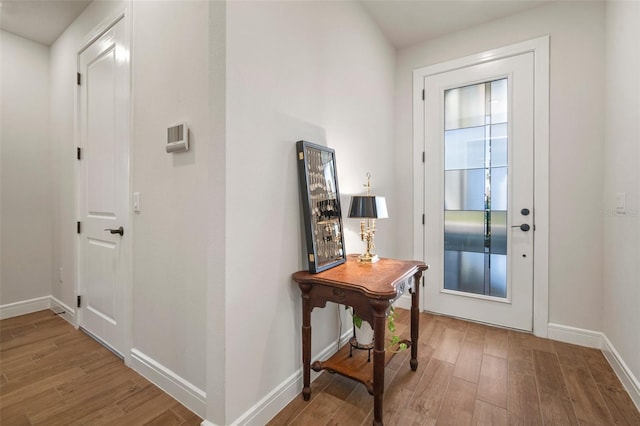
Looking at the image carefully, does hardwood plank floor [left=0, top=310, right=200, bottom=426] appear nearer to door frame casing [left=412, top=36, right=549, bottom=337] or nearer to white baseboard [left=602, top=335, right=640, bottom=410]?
white baseboard [left=602, top=335, right=640, bottom=410]

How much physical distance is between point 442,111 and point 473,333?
84.6 inches

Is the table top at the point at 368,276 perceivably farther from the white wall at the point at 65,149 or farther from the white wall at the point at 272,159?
the white wall at the point at 65,149

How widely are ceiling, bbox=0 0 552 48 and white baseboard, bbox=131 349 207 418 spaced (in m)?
2.98

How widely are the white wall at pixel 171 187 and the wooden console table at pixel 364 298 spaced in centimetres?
57

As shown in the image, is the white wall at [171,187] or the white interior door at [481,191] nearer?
the white wall at [171,187]

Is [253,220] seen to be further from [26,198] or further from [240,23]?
[26,198]

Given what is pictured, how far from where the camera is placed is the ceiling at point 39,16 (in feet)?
7.98

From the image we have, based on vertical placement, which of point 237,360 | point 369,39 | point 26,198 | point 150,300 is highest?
point 369,39

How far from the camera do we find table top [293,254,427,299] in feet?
4.60

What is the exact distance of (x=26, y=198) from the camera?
9.73 ft

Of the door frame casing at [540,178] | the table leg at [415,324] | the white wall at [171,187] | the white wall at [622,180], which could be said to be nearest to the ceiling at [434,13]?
the door frame casing at [540,178]

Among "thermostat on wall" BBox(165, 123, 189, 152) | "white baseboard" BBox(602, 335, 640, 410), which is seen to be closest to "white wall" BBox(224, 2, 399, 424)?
"thermostat on wall" BBox(165, 123, 189, 152)

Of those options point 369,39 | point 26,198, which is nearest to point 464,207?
point 369,39

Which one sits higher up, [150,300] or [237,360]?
[150,300]
